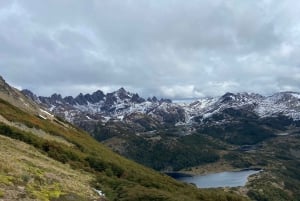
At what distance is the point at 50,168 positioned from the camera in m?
52.4

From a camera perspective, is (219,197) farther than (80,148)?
No

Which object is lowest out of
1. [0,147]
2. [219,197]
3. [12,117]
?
[219,197]

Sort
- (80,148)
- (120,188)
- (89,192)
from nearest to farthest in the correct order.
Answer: (89,192) → (120,188) → (80,148)

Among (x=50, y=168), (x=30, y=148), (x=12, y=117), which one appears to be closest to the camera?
(x=50, y=168)

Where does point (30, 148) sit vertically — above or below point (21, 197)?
above

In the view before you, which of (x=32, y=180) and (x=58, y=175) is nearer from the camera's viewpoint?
(x=32, y=180)

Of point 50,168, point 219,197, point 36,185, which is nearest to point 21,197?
point 36,185

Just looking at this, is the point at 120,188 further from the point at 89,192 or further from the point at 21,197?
the point at 21,197

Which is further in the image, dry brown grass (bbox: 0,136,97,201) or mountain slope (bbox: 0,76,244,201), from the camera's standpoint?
mountain slope (bbox: 0,76,244,201)

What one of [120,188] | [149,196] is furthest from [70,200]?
[120,188]

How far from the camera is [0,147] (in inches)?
2137

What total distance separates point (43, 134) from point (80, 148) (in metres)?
9.23

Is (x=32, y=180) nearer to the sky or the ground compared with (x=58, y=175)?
nearer to the ground

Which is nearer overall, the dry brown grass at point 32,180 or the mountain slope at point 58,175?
the dry brown grass at point 32,180
